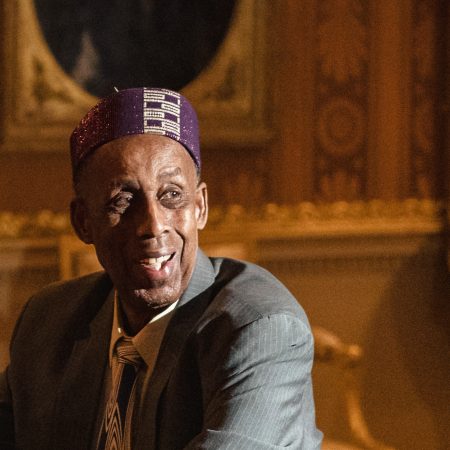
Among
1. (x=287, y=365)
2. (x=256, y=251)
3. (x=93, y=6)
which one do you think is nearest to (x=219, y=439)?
(x=287, y=365)

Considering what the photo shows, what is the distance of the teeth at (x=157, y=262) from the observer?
1423 mm

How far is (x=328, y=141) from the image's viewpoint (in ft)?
12.0

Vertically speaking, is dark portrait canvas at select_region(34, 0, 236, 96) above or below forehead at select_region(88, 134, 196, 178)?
above

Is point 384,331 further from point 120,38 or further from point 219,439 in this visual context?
point 219,439

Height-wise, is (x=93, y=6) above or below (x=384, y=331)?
above

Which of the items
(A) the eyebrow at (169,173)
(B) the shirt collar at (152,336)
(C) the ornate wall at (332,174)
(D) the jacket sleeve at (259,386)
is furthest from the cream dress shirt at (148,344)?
(C) the ornate wall at (332,174)

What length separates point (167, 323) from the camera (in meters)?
1.53

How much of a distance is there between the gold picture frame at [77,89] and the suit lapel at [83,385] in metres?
1.89

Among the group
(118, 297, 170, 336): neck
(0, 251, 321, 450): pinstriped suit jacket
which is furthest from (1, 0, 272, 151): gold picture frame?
(118, 297, 170, 336): neck

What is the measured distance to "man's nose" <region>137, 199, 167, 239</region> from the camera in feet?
4.60

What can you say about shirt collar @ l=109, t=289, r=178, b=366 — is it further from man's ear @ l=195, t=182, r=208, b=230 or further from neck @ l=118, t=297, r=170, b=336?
man's ear @ l=195, t=182, r=208, b=230

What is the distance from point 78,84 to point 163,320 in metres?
2.19

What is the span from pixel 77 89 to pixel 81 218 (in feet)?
6.75

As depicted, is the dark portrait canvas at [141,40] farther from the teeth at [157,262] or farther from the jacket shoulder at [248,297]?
the teeth at [157,262]
